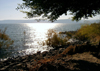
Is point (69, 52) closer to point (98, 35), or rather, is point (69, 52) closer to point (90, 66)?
point (90, 66)

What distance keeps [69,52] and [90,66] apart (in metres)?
3.78

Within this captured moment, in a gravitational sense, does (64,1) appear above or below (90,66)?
above

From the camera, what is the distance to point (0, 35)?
15367 millimetres

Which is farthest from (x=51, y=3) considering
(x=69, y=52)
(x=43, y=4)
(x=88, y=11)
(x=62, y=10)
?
(x=69, y=52)

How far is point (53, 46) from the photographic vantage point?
689 inches

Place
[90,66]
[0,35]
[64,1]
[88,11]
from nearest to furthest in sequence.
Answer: [90,66] < [64,1] < [88,11] < [0,35]

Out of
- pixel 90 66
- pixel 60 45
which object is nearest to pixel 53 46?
pixel 60 45

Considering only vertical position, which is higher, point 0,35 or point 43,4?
point 43,4

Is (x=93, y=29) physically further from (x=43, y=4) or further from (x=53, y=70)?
(x=53, y=70)

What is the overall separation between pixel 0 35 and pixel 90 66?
45.8 feet

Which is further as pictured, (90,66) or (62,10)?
(62,10)

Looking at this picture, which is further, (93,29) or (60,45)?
(60,45)

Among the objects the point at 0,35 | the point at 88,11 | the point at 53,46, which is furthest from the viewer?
the point at 53,46

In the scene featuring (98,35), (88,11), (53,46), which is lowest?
(53,46)
